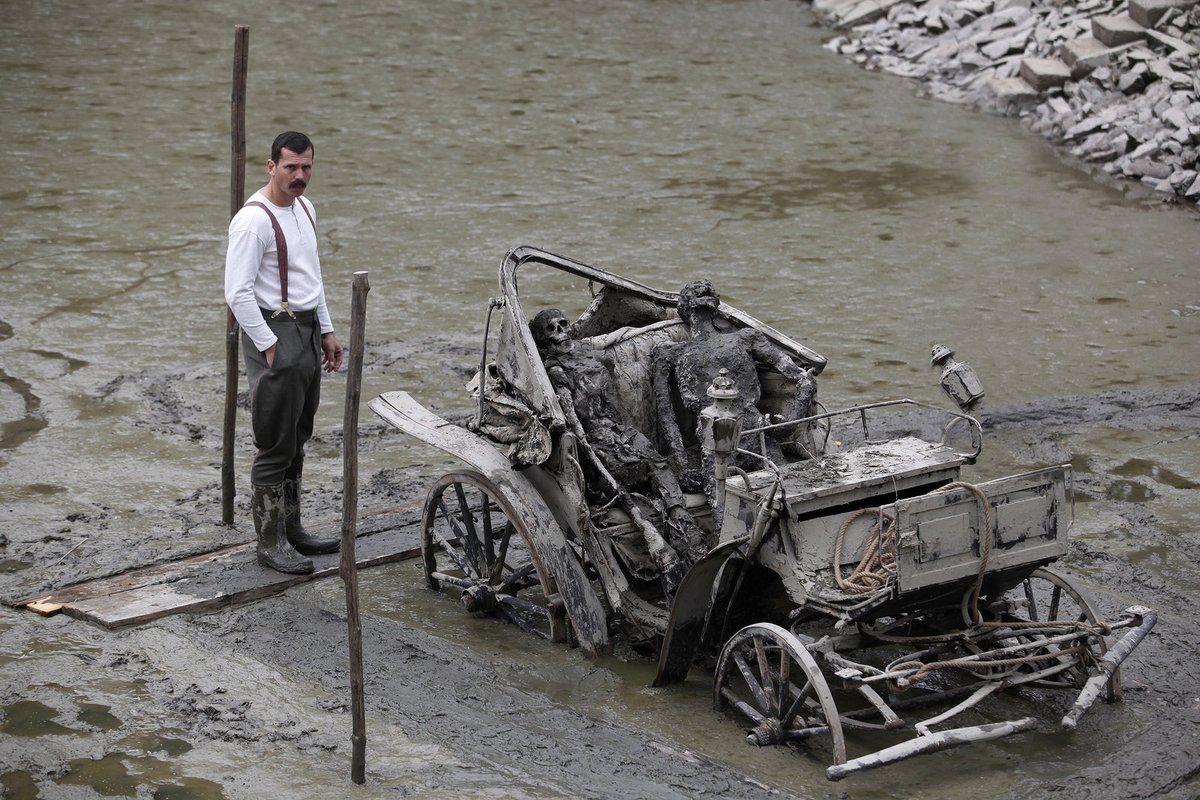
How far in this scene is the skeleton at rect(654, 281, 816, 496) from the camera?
694cm

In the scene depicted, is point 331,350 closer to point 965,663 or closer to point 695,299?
point 695,299

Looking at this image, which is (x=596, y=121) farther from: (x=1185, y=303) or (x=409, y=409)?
(x=409, y=409)

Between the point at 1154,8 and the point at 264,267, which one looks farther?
A: the point at 1154,8

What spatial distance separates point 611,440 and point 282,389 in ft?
5.42

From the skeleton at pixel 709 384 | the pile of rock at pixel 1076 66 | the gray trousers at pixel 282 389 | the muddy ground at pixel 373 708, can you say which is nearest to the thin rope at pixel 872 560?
the muddy ground at pixel 373 708

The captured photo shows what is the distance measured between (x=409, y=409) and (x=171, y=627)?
61.3 inches

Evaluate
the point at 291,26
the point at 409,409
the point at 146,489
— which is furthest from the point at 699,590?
the point at 291,26

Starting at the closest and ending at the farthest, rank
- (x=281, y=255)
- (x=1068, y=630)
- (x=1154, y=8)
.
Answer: (x=1068, y=630), (x=281, y=255), (x=1154, y=8)

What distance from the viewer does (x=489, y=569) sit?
707 cm

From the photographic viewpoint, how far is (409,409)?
725cm

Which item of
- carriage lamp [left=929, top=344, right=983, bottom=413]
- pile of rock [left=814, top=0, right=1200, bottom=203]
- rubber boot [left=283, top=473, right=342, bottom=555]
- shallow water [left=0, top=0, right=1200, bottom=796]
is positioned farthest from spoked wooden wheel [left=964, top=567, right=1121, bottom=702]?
pile of rock [left=814, top=0, right=1200, bottom=203]

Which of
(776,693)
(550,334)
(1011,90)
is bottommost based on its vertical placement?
(776,693)

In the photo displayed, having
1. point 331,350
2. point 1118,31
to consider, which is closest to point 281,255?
point 331,350

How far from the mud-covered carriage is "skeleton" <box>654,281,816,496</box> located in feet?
0.09
